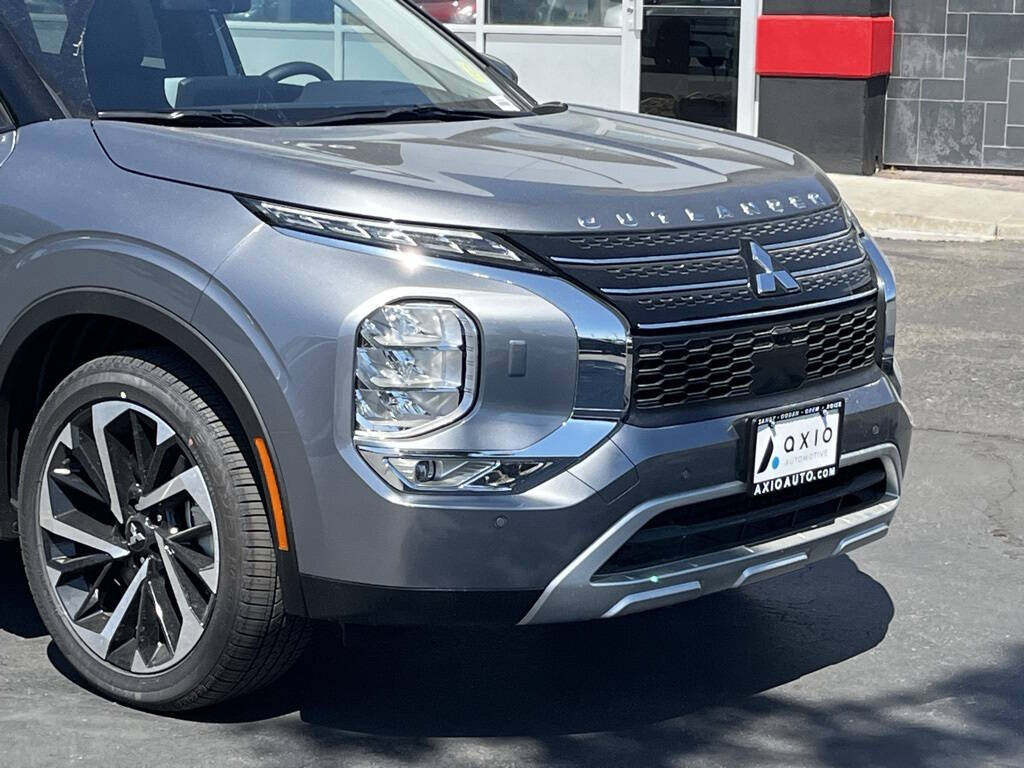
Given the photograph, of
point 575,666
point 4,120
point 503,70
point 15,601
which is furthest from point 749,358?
point 15,601

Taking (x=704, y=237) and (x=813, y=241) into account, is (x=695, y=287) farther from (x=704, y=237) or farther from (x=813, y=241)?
(x=813, y=241)

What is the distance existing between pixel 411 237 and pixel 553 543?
678mm

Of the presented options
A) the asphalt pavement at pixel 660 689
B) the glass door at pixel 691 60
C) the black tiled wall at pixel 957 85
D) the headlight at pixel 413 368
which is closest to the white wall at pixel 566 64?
the glass door at pixel 691 60

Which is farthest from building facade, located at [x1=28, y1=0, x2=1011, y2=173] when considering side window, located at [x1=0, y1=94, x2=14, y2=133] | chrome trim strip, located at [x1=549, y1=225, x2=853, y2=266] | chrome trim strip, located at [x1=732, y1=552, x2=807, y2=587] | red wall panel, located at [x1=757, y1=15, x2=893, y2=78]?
side window, located at [x1=0, y1=94, x2=14, y2=133]

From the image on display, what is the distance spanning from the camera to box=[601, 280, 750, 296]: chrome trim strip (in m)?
3.47

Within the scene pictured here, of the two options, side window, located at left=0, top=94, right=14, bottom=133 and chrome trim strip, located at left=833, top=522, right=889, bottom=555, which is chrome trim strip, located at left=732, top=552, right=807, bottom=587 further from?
side window, located at left=0, top=94, right=14, bottom=133

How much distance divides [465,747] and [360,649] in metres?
0.65

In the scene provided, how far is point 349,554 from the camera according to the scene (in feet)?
11.2

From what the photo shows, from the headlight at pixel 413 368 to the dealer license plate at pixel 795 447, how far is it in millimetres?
686

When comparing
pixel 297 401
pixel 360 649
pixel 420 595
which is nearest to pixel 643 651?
pixel 360 649

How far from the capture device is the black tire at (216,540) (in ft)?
11.5

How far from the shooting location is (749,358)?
3664mm

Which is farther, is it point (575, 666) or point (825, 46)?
point (825, 46)

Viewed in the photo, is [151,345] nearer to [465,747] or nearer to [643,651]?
[465,747]
